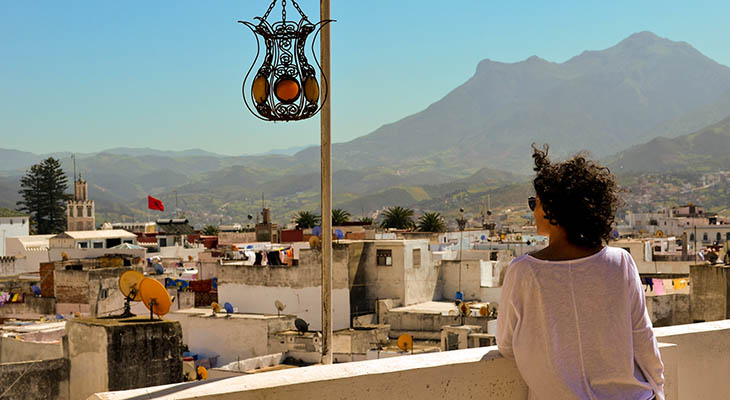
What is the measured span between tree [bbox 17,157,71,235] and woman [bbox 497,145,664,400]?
9641 cm

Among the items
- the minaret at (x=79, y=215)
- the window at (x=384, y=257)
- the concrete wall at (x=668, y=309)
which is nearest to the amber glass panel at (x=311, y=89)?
the concrete wall at (x=668, y=309)

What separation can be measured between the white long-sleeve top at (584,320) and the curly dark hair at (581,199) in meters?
0.11

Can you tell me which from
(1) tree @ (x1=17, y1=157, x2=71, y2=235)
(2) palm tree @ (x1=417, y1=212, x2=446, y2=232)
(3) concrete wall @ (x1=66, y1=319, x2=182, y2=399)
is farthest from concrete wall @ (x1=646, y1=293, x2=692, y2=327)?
(1) tree @ (x1=17, y1=157, x2=71, y2=235)

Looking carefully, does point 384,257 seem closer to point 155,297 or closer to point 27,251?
point 155,297

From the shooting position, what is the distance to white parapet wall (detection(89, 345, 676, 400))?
3229 millimetres

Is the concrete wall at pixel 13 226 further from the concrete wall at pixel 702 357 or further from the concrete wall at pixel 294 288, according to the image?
the concrete wall at pixel 702 357

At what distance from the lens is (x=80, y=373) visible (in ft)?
35.6

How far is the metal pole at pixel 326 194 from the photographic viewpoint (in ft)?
19.1

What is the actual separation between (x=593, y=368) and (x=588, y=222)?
61 cm

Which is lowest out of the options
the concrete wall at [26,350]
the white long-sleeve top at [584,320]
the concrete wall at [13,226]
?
the concrete wall at [26,350]

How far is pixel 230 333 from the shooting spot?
989 inches

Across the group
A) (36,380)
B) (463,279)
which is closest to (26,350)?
(36,380)

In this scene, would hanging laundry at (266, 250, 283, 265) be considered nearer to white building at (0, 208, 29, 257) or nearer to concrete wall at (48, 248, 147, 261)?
concrete wall at (48, 248, 147, 261)

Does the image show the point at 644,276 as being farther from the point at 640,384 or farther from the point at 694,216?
the point at 694,216
